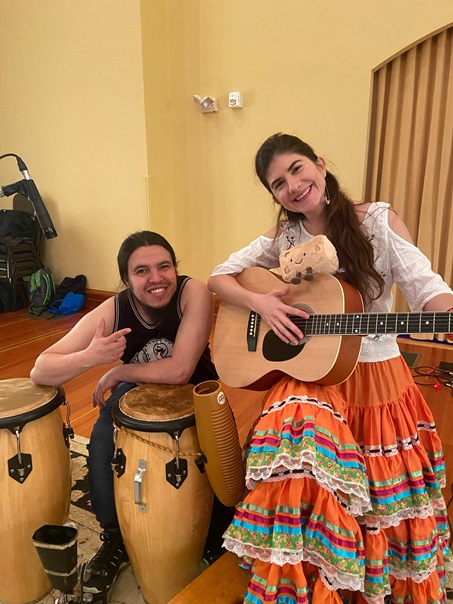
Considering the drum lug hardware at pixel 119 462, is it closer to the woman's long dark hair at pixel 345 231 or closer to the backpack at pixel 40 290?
the woman's long dark hair at pixel 345 231

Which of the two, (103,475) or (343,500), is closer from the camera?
(343,500)

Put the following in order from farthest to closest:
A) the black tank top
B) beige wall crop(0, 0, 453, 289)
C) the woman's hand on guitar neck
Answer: beige wall crop(0, 0, 453, 289) → the black tank top → the woman's hand on guitar neck

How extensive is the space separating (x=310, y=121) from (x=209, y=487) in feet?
8.80

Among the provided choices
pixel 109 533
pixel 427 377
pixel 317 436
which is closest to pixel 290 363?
pixel 317 436

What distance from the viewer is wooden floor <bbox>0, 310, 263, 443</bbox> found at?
2147 millimetres

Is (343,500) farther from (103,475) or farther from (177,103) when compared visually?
(177,103)

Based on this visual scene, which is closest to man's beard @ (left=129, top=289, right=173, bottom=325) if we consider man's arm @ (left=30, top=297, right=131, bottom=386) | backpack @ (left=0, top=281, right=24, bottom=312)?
man's arm @ (left=30, top=297, right=131, bottom=386)

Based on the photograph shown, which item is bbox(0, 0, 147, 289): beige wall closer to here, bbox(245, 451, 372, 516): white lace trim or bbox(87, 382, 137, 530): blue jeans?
bbox(87, 382, 137, 530): blue jeans

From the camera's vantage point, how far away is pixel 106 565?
1.22 meters

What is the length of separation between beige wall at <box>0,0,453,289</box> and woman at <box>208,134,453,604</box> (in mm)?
1966

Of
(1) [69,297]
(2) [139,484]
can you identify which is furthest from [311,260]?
(1) [69,297]

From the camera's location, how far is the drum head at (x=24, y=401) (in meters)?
1.12

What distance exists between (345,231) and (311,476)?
2.03ft

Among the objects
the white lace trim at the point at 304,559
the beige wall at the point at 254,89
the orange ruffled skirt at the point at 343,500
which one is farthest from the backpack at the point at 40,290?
the white lace trim at the point at 304,559
